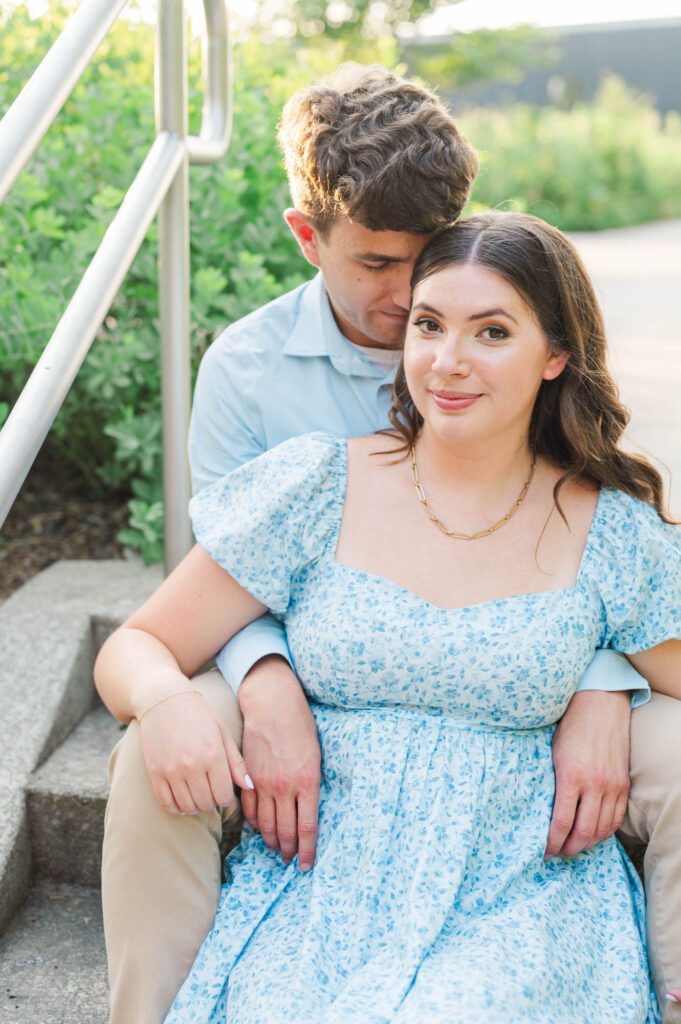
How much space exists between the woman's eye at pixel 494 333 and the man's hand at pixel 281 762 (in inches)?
23.5

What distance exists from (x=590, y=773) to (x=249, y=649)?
1.79 ft

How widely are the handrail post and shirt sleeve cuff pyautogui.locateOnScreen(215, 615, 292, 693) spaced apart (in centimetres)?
62

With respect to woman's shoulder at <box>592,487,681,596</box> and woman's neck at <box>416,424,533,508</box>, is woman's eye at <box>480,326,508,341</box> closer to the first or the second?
woman's neck at <box>416,424,533,508</box>

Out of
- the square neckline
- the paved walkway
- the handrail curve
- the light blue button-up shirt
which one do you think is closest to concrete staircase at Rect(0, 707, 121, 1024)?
the light blue button-up shirt

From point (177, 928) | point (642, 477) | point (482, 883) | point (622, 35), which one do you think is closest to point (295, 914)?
point (177, 928)

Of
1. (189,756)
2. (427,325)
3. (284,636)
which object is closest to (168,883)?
(189,756)

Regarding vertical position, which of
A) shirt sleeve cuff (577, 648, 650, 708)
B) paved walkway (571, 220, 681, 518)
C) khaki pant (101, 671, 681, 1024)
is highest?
shirt sleeve cuff (577, 648, 650, 708)

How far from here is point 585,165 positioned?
12.0m

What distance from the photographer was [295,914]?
168cm

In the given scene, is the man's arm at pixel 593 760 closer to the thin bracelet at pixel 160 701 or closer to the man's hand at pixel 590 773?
the man's hand at pixel 590 773

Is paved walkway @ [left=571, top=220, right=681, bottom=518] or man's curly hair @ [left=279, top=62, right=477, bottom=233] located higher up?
man's curly hair @ [left=279, top=62, right=477, bottom=233]

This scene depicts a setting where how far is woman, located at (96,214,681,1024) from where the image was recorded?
163cm

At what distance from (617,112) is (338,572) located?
13.1m

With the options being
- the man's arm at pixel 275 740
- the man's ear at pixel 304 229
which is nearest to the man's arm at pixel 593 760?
the man's arm at pixel 275 740
